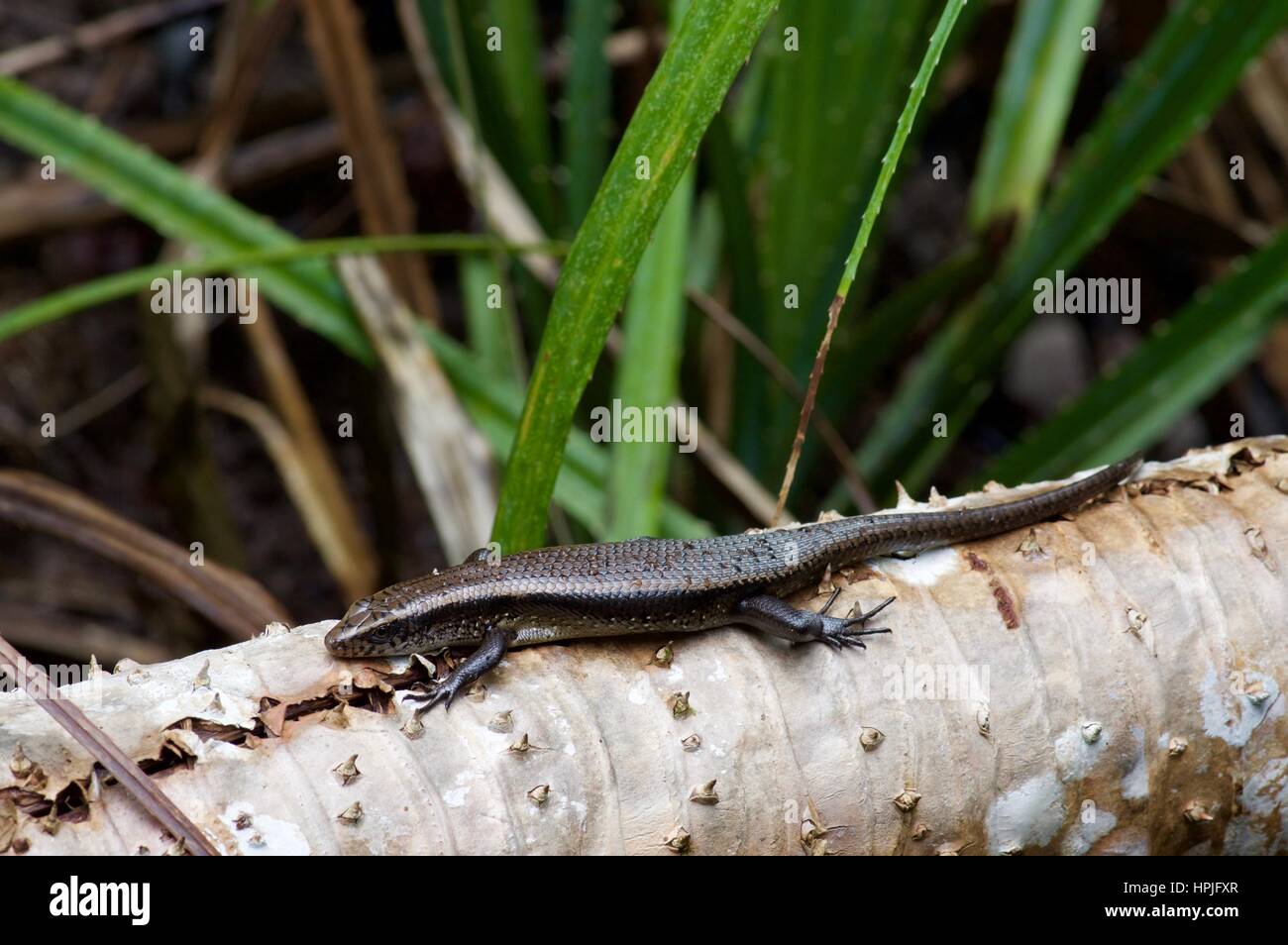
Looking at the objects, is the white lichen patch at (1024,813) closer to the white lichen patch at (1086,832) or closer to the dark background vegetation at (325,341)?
the white lichen patch at (1086,832)

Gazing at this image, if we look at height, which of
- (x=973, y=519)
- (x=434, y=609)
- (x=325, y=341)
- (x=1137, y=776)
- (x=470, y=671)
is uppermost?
(x=325, y=341)

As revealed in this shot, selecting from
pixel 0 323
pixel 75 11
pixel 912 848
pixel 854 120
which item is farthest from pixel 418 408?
pixel 75 11

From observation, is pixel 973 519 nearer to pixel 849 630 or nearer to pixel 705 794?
pixel 849 630

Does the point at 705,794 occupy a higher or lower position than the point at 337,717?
lower

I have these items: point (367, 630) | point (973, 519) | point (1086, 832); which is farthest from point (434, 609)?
point (1086, 832)

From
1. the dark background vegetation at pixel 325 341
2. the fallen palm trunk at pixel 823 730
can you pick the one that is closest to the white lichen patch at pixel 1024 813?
the fallen palm trunk at pixel 823 730

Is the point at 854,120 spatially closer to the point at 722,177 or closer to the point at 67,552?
the point at 722,177
